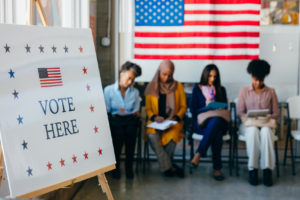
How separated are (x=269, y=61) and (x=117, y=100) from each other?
2049 millimetres

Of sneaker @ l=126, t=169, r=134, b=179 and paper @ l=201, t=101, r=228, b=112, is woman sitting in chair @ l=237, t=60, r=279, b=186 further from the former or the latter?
sneaker @ l=126, t=169, r=134, b=179

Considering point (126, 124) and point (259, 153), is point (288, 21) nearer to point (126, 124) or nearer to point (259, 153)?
point (259, 153)

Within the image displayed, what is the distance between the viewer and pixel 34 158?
2471mm

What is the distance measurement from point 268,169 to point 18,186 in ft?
9.43

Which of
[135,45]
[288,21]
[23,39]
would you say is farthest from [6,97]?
[288,21]

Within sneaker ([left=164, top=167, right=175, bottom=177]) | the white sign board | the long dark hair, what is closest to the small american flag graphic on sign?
the white sign board

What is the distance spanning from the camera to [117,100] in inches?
183

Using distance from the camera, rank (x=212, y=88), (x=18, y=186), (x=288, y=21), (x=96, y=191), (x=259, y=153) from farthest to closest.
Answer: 1. (x=288, y=21)
2. (x=212, y=88)
3. (x=259, y=153)
4. (x=96, y=191)
5. (x=18, y=186)

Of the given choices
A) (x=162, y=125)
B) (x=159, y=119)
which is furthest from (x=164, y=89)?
(x=162, y=125)

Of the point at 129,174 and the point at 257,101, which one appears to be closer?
the point at 129,174

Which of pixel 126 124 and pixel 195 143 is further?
pixel 195 143

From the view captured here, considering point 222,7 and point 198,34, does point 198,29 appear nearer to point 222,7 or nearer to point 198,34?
point 198,34

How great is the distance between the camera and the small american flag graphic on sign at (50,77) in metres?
2.62

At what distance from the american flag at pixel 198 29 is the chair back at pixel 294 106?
26.5 inches
